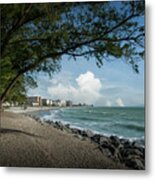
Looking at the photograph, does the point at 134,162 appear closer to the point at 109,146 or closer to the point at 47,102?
the point at 109,146

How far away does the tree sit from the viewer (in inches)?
89.8

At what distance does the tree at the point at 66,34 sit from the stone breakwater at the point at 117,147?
33 centimetres

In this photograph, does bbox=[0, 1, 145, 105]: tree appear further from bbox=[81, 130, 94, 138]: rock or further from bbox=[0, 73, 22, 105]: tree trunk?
bbox=[81, 130, 94, 138]: rock

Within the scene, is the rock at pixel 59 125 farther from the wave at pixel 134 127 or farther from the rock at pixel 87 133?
the wave at pixel 134 127

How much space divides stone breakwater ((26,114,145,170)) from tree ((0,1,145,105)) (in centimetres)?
A: 33

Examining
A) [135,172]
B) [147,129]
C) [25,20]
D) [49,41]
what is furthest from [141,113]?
[25,20]

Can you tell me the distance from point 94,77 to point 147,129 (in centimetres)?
36

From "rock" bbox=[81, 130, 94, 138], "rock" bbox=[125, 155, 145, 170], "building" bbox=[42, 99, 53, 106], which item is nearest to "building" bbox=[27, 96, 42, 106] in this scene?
"building" bbox=[42, 99, 53, 106]

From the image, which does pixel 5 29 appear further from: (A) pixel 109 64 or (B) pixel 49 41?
(A) pixel 109 64

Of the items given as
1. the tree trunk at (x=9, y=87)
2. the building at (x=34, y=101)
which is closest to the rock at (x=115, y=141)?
the building at (x=34, y=101)

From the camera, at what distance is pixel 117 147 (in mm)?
2252

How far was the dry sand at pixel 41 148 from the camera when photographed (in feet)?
7.48

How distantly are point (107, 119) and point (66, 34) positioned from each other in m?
0.47

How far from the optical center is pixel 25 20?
2.39 m
